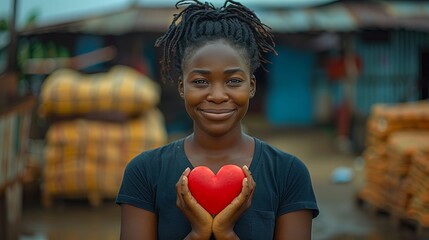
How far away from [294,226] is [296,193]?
0.32 ft

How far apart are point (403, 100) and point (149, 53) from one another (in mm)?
5908

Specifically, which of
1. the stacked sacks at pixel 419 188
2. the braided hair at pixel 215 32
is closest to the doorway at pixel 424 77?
the stacked sacks at pixel 419 188

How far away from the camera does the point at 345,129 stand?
44.8 feet

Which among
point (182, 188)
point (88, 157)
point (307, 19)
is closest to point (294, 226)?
point (182, 188)

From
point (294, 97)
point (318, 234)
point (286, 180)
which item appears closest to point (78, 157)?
point (318, 234)

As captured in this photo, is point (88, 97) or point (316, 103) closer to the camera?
point (88, 97)

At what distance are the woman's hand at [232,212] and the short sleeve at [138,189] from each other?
0.78 feet

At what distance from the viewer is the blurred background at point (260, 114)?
22.6 ft

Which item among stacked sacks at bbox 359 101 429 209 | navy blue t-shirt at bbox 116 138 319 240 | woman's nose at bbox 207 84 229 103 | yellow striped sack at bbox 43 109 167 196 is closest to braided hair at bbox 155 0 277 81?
woman's nose at bbox 207 84 229 103

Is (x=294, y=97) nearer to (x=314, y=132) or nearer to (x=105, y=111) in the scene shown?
(x=314, y=132)

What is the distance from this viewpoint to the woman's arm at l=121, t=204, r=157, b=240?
6.96ft

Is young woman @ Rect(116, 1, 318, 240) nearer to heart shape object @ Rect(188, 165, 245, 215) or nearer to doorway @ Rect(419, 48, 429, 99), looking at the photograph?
heart shape object @ Rect(188, 165, 245, 215)

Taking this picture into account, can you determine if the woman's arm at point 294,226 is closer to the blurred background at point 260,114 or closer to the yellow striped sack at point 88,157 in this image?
the blurred background at point 260,114

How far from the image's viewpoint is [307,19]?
14.0m
